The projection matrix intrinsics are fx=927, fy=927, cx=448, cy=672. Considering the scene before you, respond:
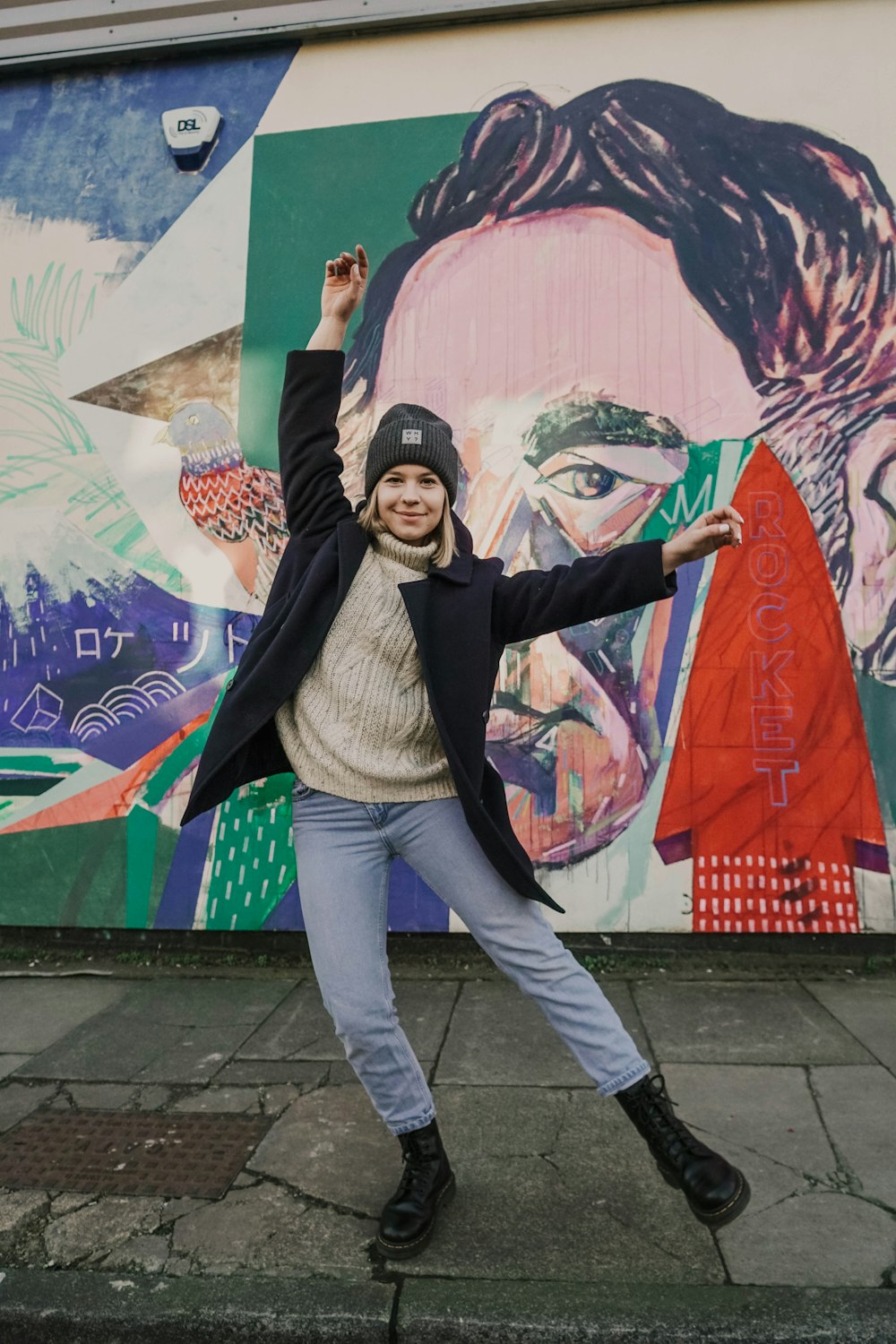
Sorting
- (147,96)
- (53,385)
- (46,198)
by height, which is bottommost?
(53,385)

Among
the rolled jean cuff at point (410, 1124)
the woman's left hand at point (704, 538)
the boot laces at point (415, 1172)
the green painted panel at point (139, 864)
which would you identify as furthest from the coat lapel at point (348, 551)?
the green painted panel at point (139, 864)

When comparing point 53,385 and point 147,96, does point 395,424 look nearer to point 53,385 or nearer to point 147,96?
point 53,385

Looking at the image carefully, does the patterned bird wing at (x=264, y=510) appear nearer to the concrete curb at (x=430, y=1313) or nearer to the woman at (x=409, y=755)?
the woman at (x=409, y=755)

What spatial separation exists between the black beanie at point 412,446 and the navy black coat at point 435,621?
0.16 meters

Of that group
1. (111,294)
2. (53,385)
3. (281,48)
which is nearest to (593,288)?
(281,48)

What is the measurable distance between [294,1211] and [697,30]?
212 inches

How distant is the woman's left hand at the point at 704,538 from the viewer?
7.42ft

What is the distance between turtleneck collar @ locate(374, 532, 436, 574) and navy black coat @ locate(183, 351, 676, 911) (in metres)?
0.05

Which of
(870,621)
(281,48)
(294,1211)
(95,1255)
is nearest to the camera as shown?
(95,1255)

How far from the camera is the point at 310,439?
2598 millimetres

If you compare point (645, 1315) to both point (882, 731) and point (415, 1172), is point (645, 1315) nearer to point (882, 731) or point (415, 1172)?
point (415, 1172)

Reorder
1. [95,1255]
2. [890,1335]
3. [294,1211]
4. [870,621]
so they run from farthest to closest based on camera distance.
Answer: [870,621]
[294,1211]
[95,1255]
[890,1335]

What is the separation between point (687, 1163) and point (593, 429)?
3375 mm

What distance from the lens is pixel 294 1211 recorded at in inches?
98.7
